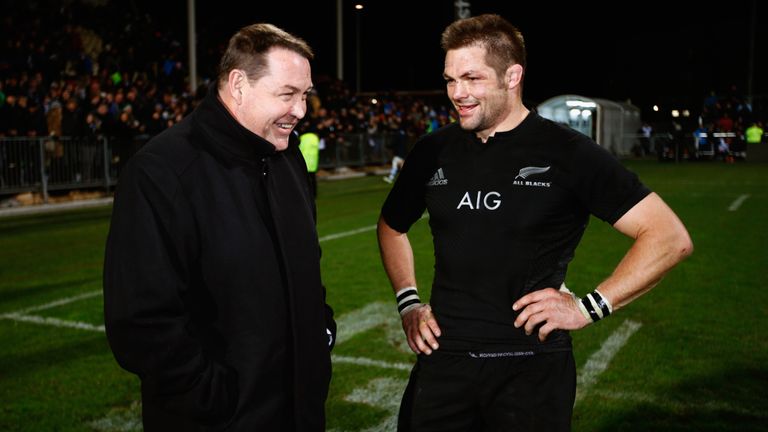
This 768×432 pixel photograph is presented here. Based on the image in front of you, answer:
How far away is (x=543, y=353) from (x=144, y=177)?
1.44 m

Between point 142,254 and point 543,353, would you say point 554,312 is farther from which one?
point 142,254

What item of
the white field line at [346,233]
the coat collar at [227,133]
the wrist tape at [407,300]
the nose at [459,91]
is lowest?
the white field line at [346,233]

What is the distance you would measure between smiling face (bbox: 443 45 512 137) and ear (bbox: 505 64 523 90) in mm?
23

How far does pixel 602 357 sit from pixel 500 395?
2984 millimetres

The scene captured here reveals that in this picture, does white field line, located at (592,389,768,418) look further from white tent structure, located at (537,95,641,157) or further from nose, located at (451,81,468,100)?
white tent structure, located at (537,95,641,157)

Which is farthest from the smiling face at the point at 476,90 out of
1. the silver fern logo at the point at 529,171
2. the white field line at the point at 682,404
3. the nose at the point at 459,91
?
the white field line at the point at 682,404

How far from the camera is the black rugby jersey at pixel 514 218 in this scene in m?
2.59

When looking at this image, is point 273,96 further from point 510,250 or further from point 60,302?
point 60,302

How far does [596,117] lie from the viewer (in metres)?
34.3

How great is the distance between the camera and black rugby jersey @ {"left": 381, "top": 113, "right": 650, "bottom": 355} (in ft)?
8.49

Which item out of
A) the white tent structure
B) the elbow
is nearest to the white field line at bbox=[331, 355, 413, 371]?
the elbow

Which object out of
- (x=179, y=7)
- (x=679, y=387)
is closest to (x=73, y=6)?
(x=179, y=7)

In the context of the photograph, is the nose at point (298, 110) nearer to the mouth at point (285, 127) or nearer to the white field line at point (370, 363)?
the mouth at point (285, 127)

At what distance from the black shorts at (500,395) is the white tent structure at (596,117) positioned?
95.5 ft
